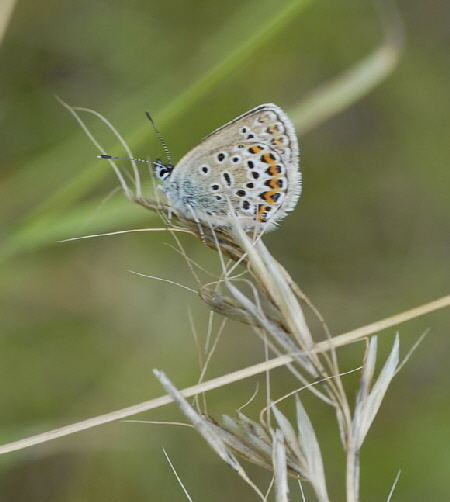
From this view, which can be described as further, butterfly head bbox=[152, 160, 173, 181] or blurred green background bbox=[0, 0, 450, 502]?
blurred green background bbox=[0, 0, 450, 502]

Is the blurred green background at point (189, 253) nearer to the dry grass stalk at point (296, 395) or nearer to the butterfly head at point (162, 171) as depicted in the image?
the butterfly head at point (162, 171)

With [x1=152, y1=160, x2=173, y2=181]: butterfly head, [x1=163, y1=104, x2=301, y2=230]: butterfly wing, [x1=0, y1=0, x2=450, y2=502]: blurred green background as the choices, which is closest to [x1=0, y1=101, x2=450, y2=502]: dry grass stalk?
[x1=163, y1=104, x2=301, y2=230]: butterfly wing

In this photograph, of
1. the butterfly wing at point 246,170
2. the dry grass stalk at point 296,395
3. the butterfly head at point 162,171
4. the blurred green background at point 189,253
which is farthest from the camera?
the blurred green background at point 189,253

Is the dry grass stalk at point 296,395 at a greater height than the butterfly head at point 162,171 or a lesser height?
lesser

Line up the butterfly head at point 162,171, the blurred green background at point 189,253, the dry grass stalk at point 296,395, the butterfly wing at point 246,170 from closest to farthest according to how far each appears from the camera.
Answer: the dry grass stalk at point 296,395 → the butterfly wing at point 246,170 → the butterfly head at point 162,171 → the blurred green background at point 189,253

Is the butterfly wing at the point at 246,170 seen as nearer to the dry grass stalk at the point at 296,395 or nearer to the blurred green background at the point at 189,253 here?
the dry grass stalk at the point at 296,395

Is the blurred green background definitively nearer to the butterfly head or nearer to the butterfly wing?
the butterfly head

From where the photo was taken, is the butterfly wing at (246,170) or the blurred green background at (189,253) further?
the blurred green background at (189,253)

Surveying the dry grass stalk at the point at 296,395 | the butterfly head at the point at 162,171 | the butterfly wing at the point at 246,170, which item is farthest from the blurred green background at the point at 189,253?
the dry grass stalk at the point at 296,395
